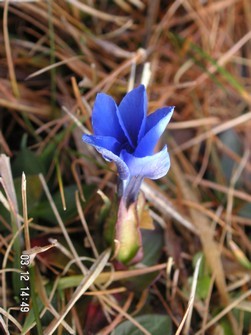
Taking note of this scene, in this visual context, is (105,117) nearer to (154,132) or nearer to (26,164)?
(154,132)

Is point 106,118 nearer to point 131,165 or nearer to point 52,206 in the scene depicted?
point 131,165

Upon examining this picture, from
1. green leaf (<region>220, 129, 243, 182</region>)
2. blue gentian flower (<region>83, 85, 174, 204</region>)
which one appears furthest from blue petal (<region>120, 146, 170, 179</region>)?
green leaf (<region>220, 129, 243, 182</region>)

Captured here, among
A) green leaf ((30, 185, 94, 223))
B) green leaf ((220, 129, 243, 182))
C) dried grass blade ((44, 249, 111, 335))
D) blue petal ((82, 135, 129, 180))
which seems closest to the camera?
blue petal ((82, 135, 129, 180))

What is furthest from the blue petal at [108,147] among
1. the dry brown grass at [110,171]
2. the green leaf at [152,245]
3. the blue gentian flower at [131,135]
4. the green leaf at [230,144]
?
the green leaf at [230,144]

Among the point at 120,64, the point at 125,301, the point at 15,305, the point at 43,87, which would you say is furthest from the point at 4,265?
the point at 120,64

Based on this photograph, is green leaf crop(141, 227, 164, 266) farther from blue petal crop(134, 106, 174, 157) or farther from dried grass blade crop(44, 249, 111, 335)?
blue petal crop(134, 106, 174, 157)

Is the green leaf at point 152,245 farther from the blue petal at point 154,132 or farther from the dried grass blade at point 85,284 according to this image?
the blue petal at point 154,132

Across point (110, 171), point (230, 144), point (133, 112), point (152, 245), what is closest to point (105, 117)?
point (133, 112)
